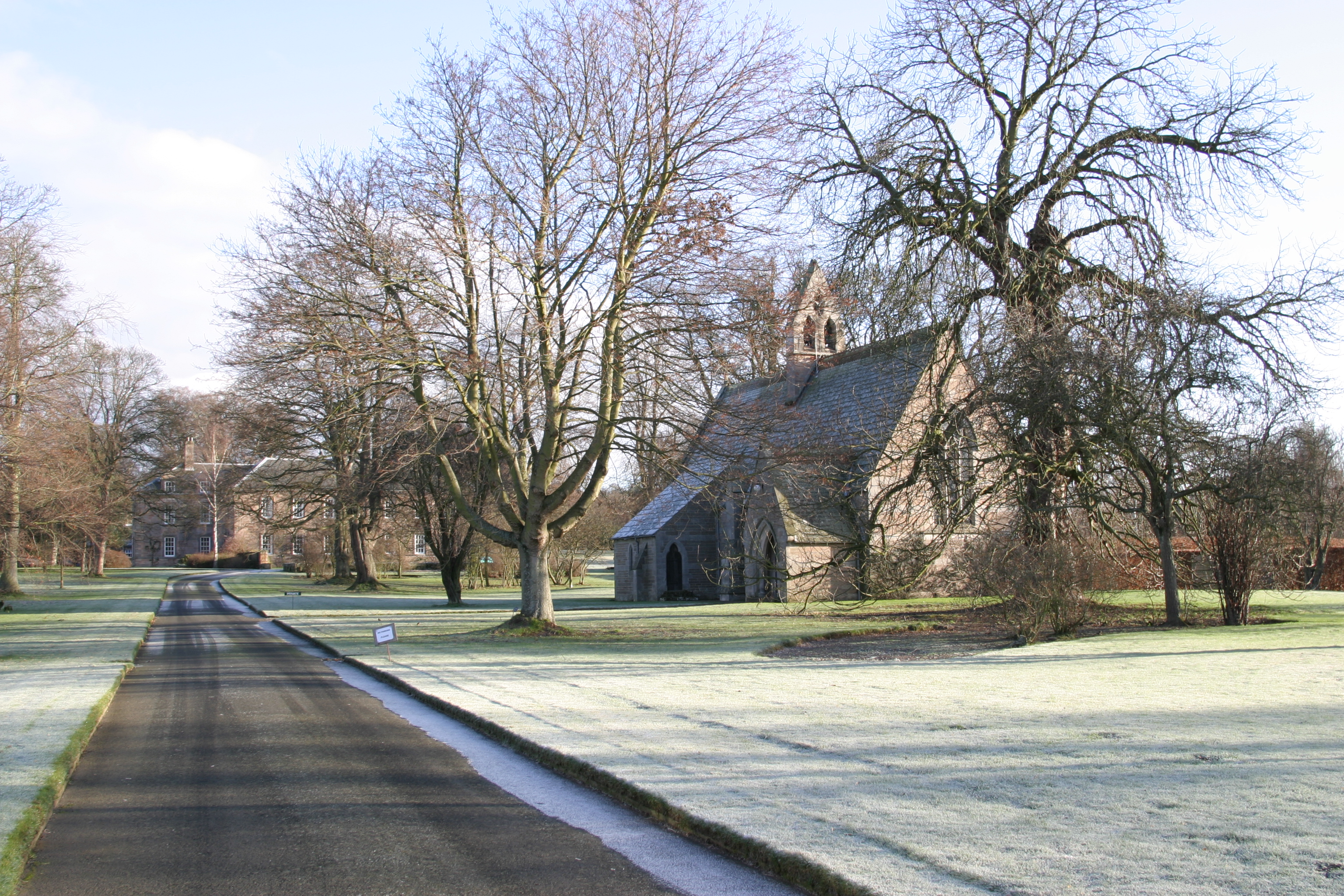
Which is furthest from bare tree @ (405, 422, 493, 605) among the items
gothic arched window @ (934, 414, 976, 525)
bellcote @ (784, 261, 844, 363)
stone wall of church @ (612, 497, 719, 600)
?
gothic arched window @ (934, 414, 976, 525)

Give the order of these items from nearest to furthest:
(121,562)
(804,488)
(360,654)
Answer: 1. (360,654)
2. (804,488)
3. (121,562)

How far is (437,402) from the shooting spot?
2208 cm

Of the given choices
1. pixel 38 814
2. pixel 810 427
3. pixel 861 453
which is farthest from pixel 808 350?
pixel 38 814

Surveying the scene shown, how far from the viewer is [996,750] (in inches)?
316

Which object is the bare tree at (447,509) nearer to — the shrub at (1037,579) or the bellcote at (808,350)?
the bellcote at (808,350)

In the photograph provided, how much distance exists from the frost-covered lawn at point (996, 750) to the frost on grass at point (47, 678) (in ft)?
13.4

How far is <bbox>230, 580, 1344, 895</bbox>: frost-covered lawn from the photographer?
525 cm

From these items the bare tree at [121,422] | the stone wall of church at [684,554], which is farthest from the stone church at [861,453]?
the bare tree at [121,422]

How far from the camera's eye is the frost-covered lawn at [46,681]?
7.34 m

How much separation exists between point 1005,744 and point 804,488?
1328 centimetres

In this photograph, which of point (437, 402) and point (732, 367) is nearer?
point (732, 367)

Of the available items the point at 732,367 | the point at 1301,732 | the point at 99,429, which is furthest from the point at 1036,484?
the point at 99,429

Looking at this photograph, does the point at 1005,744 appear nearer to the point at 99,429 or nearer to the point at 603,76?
the point at 603,76

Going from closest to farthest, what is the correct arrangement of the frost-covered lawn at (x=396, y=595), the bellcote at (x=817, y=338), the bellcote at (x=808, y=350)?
1. the bellcote at (x=817, y=338)
2. the frost-covered lawn at (x=396, y=595)
3. the bellcote at (x=808, y=350)
